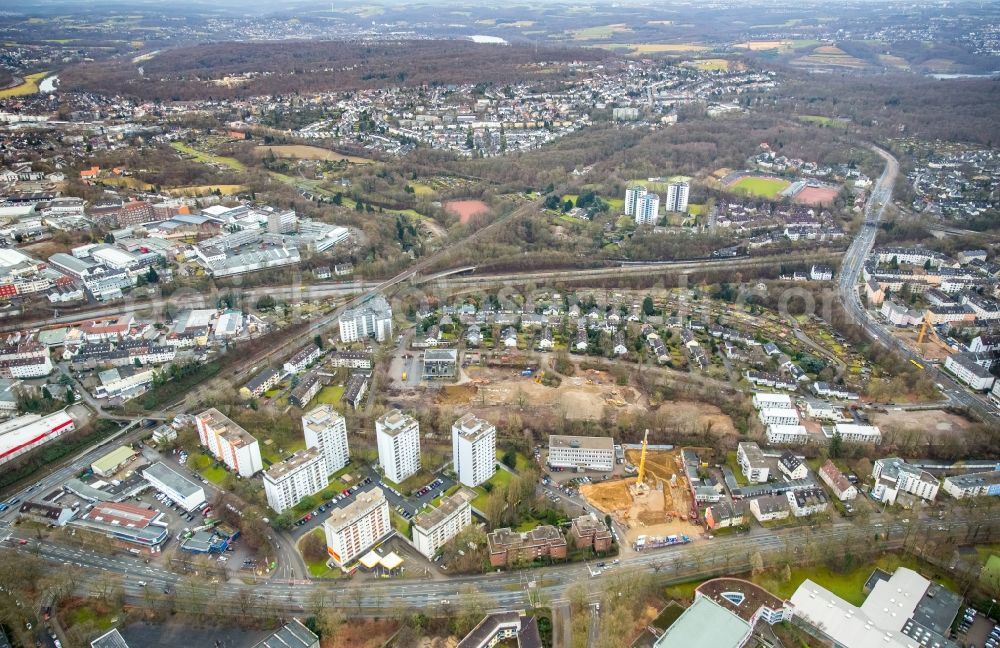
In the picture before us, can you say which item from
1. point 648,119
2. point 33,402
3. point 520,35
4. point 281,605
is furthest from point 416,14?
point 281,605

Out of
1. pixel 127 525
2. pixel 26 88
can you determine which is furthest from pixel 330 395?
pixel 26 88

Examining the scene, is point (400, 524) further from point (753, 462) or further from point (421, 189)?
point (421, 189)

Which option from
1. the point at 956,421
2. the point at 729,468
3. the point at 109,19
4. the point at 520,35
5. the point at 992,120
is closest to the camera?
the point at 729,468

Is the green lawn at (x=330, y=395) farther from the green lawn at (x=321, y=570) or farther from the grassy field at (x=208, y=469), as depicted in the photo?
the green lawn at (x=321, y=570)

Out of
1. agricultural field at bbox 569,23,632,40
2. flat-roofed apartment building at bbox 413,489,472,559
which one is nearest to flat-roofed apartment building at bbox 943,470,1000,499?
flat-roofed apartment building at bbox 413,489,472,559

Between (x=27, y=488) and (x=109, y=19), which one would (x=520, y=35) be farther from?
(x=27, y=488)

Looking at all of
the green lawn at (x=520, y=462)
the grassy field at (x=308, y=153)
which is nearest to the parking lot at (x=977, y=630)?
the green lawn at (x=520, y=462)
